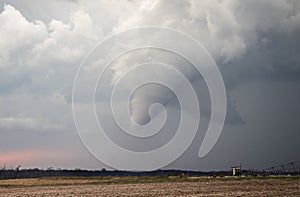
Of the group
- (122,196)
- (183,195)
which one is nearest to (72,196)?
(122,196)

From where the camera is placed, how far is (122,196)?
40.8 meters

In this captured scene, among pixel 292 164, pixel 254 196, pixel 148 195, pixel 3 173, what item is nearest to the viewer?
pixel 254 196

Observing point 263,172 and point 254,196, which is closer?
point 254,196

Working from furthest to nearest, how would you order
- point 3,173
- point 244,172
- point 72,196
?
1. point 3,173
2. point 244,172
3. point 72,196

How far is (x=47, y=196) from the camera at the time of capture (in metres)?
44.2

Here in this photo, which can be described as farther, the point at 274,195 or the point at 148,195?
the point at 148,195

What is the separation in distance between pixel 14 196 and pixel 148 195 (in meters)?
15.4

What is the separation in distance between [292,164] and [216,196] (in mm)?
98432

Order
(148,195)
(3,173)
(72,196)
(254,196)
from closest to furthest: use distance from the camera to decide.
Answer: (254,196) → (148,195) → (72,196) → (3,173)

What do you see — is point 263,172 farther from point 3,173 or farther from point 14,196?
point 3,173

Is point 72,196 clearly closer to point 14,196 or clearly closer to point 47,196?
point 47,196

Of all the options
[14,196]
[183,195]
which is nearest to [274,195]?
[183,195]

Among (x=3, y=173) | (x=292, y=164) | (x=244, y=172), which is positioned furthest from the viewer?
(x=3, y=173)

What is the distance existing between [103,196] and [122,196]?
78.7 inches
